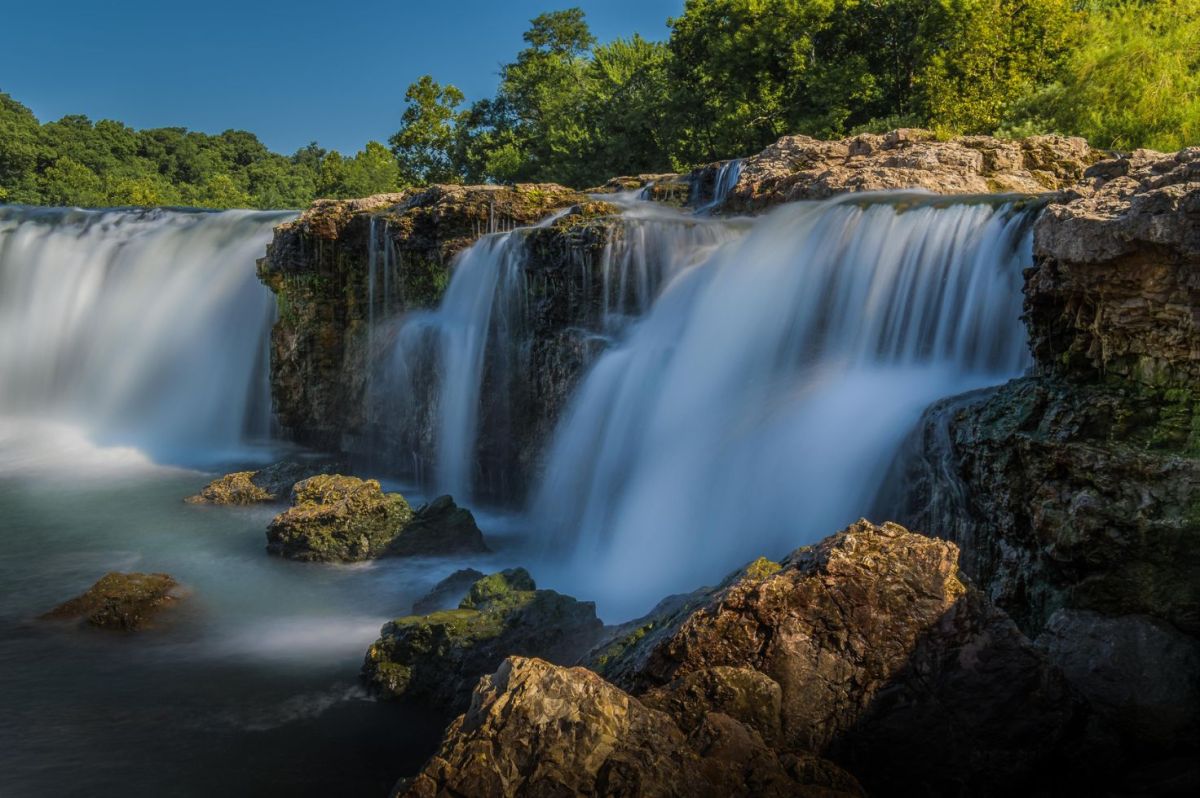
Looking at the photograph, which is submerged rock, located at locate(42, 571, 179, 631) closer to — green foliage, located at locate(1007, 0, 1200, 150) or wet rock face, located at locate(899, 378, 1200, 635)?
wet rock face, located at locate(899, 378, 1200, 635)

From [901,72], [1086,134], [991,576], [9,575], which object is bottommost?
[9,575]

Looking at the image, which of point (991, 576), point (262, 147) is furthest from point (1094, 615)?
point (262, 147)

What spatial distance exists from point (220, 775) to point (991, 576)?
16.4 ft

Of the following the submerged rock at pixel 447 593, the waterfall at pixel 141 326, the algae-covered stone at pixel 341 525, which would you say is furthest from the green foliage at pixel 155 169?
the submerged rock at pixel 447 593

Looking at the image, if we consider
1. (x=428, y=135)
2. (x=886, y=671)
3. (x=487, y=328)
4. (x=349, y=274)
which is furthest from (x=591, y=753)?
(x=428, y=135)

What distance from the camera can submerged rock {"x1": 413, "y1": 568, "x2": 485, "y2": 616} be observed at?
8.10 metres

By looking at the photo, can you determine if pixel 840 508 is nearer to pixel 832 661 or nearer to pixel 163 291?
pixel 832 661

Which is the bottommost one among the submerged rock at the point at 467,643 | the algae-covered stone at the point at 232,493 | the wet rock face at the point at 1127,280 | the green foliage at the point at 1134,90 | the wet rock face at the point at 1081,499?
the algae-covered stone at the point at 232,493

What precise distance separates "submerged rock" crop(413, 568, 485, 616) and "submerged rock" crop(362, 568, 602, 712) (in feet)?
4.06

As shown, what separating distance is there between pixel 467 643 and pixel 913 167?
9859mm

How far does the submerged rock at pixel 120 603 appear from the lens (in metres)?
7.75

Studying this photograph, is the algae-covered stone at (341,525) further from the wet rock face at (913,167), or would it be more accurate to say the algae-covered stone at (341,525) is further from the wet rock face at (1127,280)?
the wet rock face at (913,167)

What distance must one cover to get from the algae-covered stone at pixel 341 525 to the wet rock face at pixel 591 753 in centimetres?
697

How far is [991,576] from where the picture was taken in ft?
18.9
